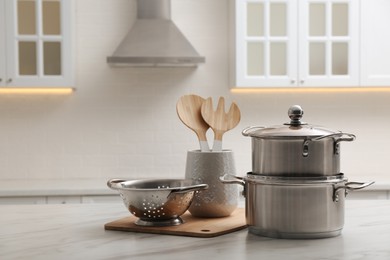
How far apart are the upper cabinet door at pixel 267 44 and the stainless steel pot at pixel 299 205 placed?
9.21 feet

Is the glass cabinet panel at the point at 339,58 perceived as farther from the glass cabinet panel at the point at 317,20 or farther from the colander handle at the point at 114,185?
the colander handle at the point at 114,185

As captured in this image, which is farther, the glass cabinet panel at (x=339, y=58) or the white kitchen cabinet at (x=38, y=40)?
the glass cabinet panel at (x=339, y=58)

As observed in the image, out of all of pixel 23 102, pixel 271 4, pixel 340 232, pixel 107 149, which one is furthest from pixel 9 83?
pixel 340 232

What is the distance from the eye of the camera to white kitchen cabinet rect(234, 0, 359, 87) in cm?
446

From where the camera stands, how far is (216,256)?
149 centimetres

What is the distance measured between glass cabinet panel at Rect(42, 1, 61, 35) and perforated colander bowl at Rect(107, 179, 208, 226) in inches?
108

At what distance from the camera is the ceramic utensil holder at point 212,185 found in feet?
6.35

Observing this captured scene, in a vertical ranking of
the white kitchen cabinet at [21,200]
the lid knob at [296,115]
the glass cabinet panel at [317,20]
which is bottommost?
the white kitchen cabinet at [21,200]

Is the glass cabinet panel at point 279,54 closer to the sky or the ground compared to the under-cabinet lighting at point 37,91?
closer to the sky

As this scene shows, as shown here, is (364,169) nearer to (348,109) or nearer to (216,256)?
(348,109)

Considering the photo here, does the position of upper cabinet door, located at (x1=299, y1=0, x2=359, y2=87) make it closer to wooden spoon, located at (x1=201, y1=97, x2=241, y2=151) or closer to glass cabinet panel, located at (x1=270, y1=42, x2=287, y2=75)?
glass cabinet panel, located at (x1=270, y1=42, x2=287, y2=75)

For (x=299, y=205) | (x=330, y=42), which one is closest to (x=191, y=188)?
(x=299, y=205)

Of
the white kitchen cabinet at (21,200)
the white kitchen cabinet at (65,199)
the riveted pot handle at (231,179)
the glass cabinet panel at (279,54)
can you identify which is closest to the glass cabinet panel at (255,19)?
the glass cabinet panel at (279,54)

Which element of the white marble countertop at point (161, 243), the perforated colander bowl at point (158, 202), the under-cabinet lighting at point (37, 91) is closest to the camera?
the white marble countertop at point (161, 243)
